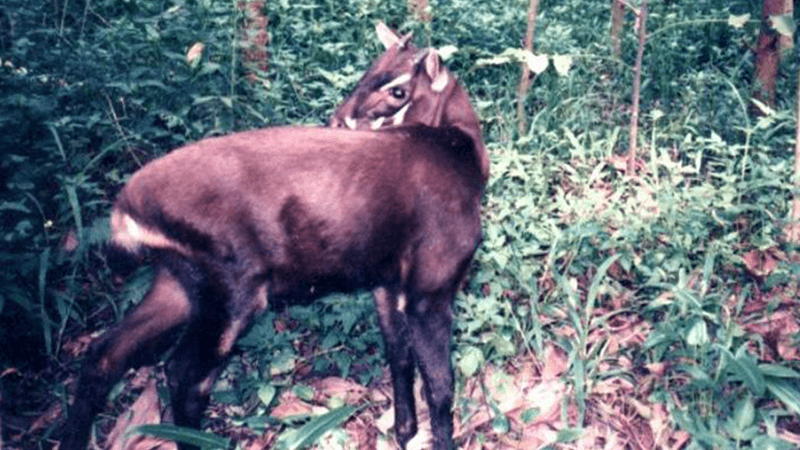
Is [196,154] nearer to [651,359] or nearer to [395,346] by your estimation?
[395,346]

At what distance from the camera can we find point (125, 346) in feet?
8.94

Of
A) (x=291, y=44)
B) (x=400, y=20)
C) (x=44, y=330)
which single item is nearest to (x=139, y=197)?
(x=44, y=330)

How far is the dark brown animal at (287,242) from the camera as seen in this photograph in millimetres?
2680

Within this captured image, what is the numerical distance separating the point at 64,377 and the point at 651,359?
2.45 meters

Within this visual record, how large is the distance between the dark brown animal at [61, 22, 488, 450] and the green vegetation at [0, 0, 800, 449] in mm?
287

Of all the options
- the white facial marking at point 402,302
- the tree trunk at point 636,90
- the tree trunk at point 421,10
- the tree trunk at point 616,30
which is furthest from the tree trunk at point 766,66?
the white facial marking at point 402,302

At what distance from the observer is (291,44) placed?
19.2 feet

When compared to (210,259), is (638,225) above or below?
below

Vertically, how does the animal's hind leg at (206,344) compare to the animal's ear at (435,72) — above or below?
below

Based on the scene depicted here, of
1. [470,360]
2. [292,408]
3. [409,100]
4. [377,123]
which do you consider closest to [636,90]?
[409,100]

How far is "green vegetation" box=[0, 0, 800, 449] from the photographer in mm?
3061

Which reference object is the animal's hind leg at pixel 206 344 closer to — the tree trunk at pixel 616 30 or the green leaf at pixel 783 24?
the green leaf at pixel 783 24

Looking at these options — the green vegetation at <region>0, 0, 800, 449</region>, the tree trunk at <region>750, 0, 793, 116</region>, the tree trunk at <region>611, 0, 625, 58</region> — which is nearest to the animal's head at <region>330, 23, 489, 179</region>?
the green vegetation at <region>0, 0, 800, 449</region>

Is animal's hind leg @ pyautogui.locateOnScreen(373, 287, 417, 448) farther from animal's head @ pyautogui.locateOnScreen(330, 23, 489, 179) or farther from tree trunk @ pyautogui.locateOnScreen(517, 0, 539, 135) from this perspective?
tree trunk @ pyautogui.locateOnScreen(517, 0, 539, 135)
